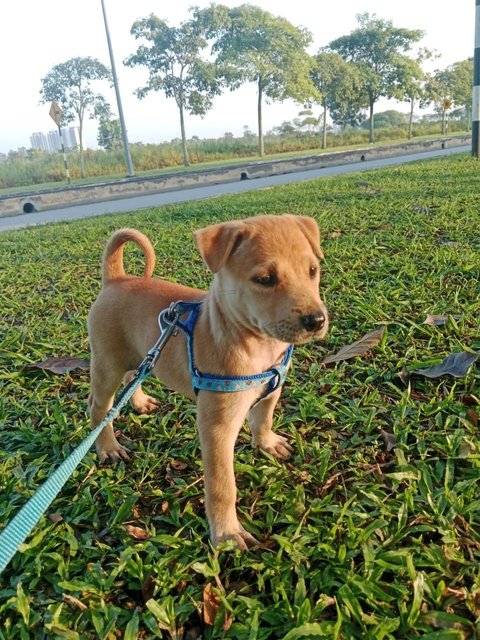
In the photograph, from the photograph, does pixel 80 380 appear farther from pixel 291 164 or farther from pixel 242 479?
pixel 291 164

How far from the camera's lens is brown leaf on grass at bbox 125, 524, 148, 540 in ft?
7.32

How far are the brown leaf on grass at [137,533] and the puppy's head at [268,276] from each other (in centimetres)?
109

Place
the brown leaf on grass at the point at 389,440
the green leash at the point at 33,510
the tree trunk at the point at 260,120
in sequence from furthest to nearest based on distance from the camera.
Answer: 1. the tree trunk at the point at 260,120
2. the brown leaf on grass at the point at 389,440
3. the green leash at the point at 33,510

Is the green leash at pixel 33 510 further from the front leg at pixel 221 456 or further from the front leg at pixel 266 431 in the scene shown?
the front leg at pixel 266 431

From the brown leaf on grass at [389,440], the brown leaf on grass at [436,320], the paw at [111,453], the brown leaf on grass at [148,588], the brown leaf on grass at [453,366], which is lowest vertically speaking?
the brown leaf on grass at [148,588]

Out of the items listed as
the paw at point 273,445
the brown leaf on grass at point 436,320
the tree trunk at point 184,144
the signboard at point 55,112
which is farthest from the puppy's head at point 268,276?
the tree trunk at point 184,144

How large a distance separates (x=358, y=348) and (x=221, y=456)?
179 cm

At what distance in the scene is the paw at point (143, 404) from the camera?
3230 mm

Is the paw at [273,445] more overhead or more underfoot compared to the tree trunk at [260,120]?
more underfoot

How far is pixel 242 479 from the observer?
2533mm

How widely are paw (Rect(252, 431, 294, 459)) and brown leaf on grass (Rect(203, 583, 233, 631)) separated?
2.91 ft

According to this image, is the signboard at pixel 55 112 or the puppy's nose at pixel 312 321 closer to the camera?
the puppy's nose at pixel 312 321

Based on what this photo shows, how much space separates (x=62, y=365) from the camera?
384 centimetres

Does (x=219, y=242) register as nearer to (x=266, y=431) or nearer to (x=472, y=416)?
(x=266, y=431)
